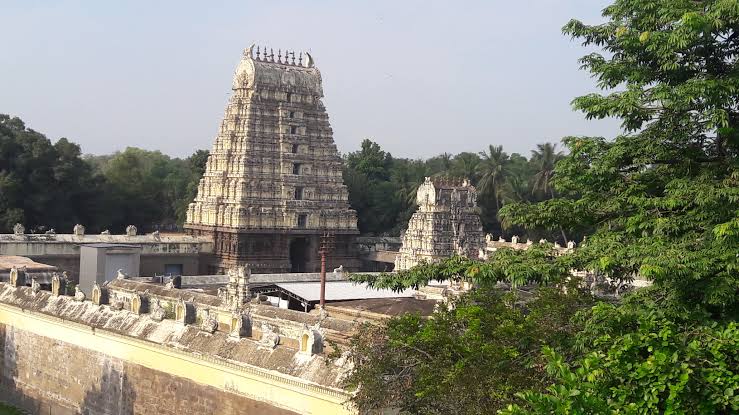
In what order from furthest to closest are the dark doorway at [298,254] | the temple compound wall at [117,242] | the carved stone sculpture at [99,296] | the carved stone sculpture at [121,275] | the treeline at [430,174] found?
the treeline at [430,174]
the dark doorway at [298,254]
the temple compound wall at [117,242]
the carved stone sculpture at [121,275]
the carved stone sculpture at [99,296]

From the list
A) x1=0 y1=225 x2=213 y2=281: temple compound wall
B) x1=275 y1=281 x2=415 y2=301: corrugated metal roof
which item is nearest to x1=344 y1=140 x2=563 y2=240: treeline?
x1=0 y1=225 x2=213 y2=281: temple compound wall

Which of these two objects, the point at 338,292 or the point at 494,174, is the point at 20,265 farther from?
the point at 494,174

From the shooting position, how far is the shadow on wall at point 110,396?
860 inches

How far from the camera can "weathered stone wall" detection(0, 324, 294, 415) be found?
19391 mm

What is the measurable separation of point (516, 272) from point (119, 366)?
1328 centimetres

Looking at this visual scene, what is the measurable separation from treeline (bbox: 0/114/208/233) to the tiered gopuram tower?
872 centimetres

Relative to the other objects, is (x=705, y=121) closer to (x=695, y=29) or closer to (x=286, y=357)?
(x=695, y=29)

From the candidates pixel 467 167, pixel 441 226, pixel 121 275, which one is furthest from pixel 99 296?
pixel 467 167

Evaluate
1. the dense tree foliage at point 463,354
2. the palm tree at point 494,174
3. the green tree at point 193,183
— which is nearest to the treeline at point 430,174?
the palm tree at point 494,174

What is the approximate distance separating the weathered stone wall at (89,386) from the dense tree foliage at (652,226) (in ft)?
22.4

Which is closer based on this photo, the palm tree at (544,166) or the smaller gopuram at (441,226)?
the smaller gopuram at (441,226)

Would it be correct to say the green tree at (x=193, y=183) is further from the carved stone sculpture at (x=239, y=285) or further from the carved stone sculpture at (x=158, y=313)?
the carved stone sculpture at (x=158, y=313)

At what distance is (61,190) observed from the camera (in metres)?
56.2

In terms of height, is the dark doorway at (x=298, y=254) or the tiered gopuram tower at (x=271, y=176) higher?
the tiered gopuram tower at (x=271, y=176)
